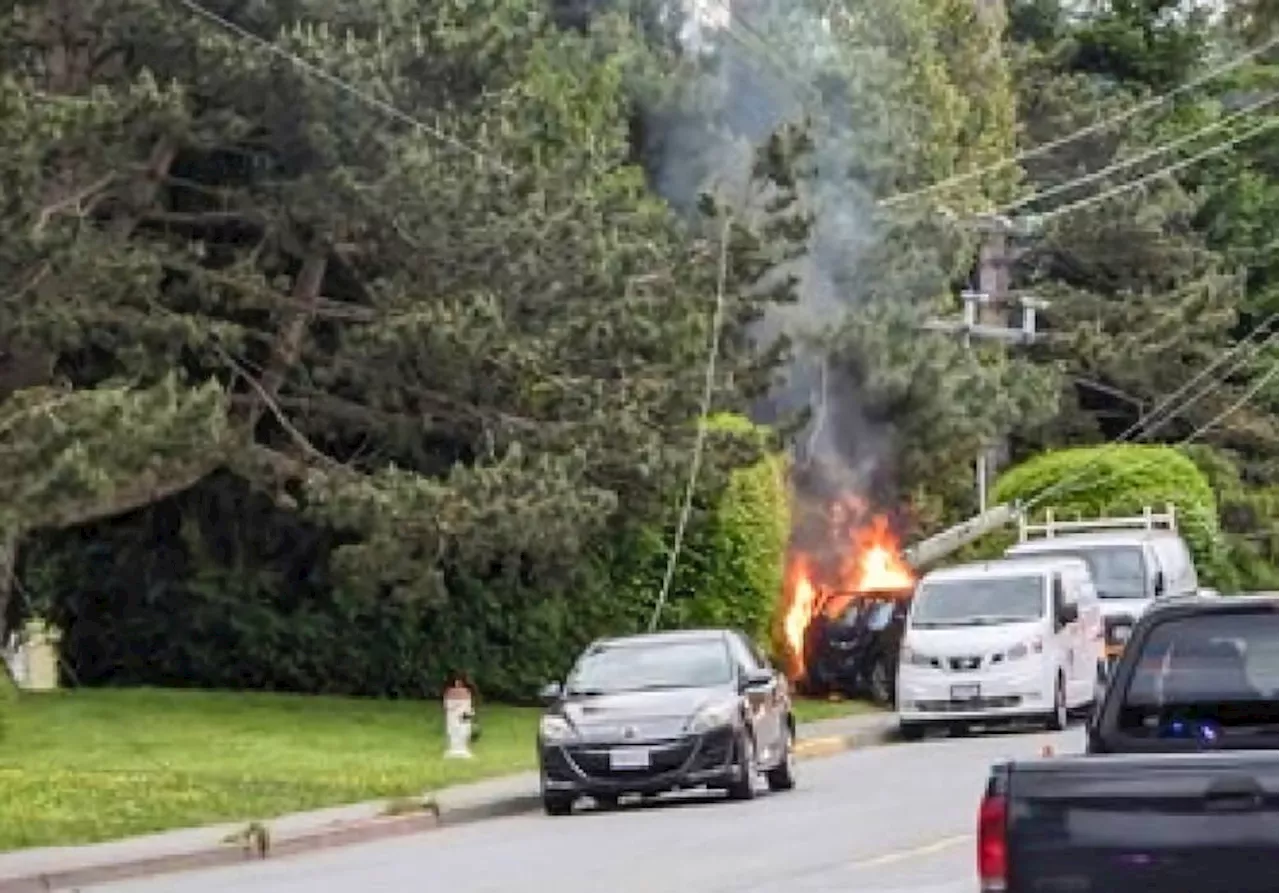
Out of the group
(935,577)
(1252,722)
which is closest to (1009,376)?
(935,577)

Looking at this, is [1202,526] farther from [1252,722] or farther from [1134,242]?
[1252,722]

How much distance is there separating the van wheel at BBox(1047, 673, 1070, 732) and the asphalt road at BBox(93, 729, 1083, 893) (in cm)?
585

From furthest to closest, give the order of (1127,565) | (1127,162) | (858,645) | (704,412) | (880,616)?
(1127,162)
(880,616)
(858,645)
(1127,565)
(704,412)

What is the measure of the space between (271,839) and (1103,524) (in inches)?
959

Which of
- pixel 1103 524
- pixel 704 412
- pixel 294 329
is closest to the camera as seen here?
pixel 294 329

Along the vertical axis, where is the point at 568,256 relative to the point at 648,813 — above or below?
above

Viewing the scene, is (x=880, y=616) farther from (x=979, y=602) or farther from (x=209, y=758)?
(x=209, y=758)

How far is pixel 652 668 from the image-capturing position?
27.5 m

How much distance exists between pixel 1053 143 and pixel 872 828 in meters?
40.9

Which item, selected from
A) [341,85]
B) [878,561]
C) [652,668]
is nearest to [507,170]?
[341,85]

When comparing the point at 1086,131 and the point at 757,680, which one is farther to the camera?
the point at 1086,131

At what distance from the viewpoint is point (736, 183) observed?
4834 cm

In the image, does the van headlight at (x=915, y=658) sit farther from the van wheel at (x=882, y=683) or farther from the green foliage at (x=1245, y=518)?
the green foliage at (x=1245, y=518)

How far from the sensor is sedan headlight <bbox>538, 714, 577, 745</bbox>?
2633 centimetres
